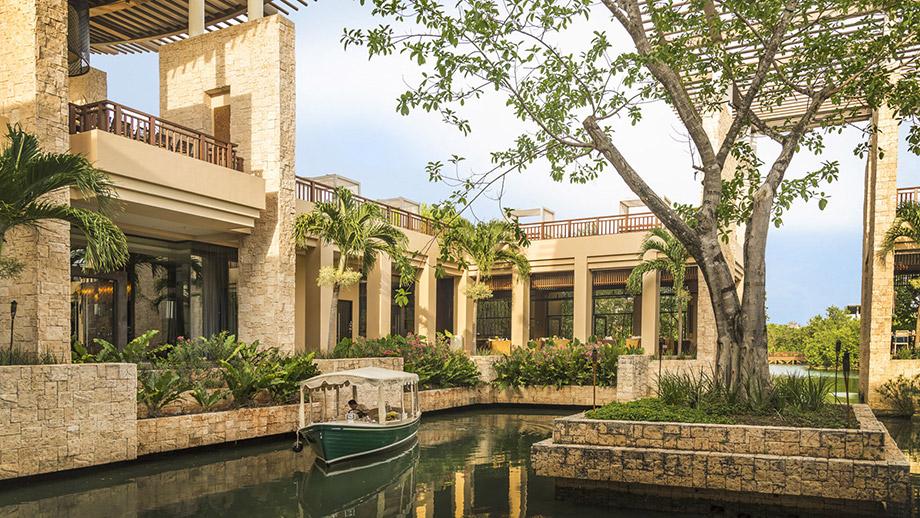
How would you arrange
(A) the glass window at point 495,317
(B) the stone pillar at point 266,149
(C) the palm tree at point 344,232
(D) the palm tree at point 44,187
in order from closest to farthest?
1. (D) the palm tree at point 44,187
2. (B) the stone pillar at point 266,149
3. (C) the palm tree at point 344,232
4. (A) the glass window at point 495,317

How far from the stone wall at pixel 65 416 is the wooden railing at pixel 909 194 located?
67.0 ft

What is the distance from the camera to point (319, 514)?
9.55 m

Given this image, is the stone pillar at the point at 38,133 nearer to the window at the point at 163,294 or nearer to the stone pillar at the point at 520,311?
the window at the point at 163,294

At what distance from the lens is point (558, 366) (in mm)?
22422

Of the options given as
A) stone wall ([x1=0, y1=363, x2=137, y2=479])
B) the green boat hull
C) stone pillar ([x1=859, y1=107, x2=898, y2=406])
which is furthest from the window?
stone pillar ([x1=859, y1=107, x2=898, y2=406])

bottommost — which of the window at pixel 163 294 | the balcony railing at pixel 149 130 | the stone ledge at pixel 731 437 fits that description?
the stone ledge at pixel 731 437

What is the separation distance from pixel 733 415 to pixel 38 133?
478 inches

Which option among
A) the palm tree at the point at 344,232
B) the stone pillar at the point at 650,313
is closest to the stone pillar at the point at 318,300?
the palm tree at the point at 344,232

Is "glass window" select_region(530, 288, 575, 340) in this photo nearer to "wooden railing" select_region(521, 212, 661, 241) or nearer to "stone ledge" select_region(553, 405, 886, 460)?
"wooden railing" select_region(521, 212, 661, 241)

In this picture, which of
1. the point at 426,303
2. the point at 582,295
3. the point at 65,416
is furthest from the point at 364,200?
the point at 65,416

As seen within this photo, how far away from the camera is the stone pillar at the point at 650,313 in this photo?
2498 cm

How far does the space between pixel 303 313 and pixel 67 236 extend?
9.57 m

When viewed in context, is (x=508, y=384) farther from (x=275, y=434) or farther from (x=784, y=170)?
(x=784, y=170)

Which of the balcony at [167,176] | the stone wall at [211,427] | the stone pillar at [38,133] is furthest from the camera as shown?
the balcony at [167,176]
